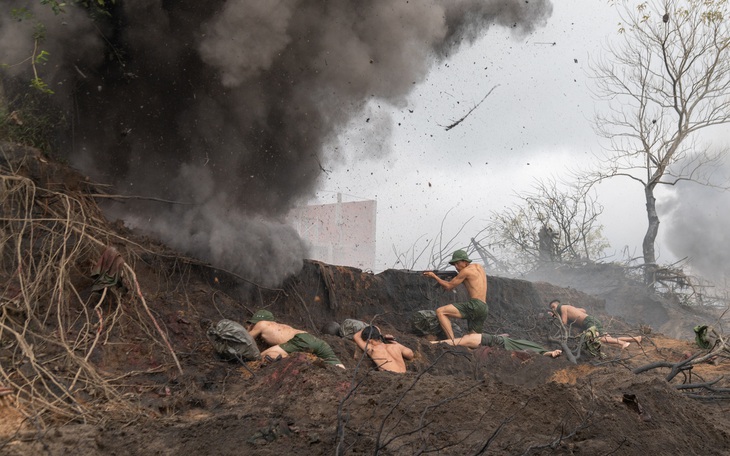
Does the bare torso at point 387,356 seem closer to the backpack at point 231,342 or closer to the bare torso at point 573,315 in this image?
the backpack at point 231,342

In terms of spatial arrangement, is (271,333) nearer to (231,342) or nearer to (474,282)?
(231,342)

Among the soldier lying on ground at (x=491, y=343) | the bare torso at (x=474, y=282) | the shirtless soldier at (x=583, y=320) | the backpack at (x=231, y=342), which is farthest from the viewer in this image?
the shirtless soldier at (x=583, y=320)

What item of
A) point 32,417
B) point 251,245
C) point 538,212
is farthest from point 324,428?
point 538,212

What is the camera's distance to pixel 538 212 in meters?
19.3

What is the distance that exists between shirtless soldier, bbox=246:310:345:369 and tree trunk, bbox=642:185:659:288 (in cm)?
1360

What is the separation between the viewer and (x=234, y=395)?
483cm

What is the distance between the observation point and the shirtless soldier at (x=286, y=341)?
6.09 meters

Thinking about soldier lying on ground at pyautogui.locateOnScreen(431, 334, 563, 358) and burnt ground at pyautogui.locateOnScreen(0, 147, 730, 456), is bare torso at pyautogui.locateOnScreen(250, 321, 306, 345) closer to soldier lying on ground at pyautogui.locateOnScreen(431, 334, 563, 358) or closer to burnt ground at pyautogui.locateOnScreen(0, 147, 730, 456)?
burnt ground at pyautogui.locateOnScreen(0, 147, 730, 456)

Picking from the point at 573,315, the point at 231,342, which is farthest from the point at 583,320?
the point at 231,342

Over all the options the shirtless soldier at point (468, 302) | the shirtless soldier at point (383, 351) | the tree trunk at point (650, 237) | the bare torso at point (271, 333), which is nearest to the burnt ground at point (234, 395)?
the shirtless soldier at point (383, 351)

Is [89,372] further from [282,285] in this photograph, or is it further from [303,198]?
[303,198]

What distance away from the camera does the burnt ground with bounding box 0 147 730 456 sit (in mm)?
3355

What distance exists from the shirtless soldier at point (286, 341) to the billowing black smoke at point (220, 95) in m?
1.52

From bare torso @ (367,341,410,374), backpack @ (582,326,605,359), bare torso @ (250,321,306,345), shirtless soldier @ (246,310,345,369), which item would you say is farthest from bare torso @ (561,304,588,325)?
bare torso @ (250,321,306,345)
